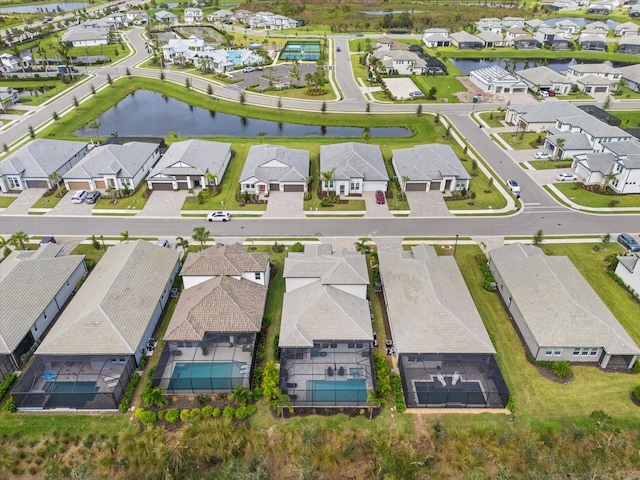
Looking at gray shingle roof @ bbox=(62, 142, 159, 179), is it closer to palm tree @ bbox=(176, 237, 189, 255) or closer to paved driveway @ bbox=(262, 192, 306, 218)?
palm tree @ bbox=(176, 237, 189, 255)

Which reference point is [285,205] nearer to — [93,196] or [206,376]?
[93,196]

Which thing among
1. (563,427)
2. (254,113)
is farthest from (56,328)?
(254,113)

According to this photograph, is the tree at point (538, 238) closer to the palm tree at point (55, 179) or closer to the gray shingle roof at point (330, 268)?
the gray shingle roof at point (330, 268)

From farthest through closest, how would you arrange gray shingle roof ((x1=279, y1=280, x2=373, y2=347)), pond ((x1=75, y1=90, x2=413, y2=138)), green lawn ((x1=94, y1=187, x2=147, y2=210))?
pond ((x1=75, y1=90, x2=413, y2=138)) → green lawn ((x1=94, y1=187, x2=147, y2=210)) → gray shingle roof ((x1=279, y1=280, x2=373, y2=347))

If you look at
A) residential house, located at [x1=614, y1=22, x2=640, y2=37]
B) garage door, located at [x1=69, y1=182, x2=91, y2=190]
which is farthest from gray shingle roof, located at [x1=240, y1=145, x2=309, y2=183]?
residential house, located at [x1=614, y1=22, x2=640, y2=37]

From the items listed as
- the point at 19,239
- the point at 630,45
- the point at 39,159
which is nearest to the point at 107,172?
the point at 39,159

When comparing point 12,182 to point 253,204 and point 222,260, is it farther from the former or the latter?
point 222,260
